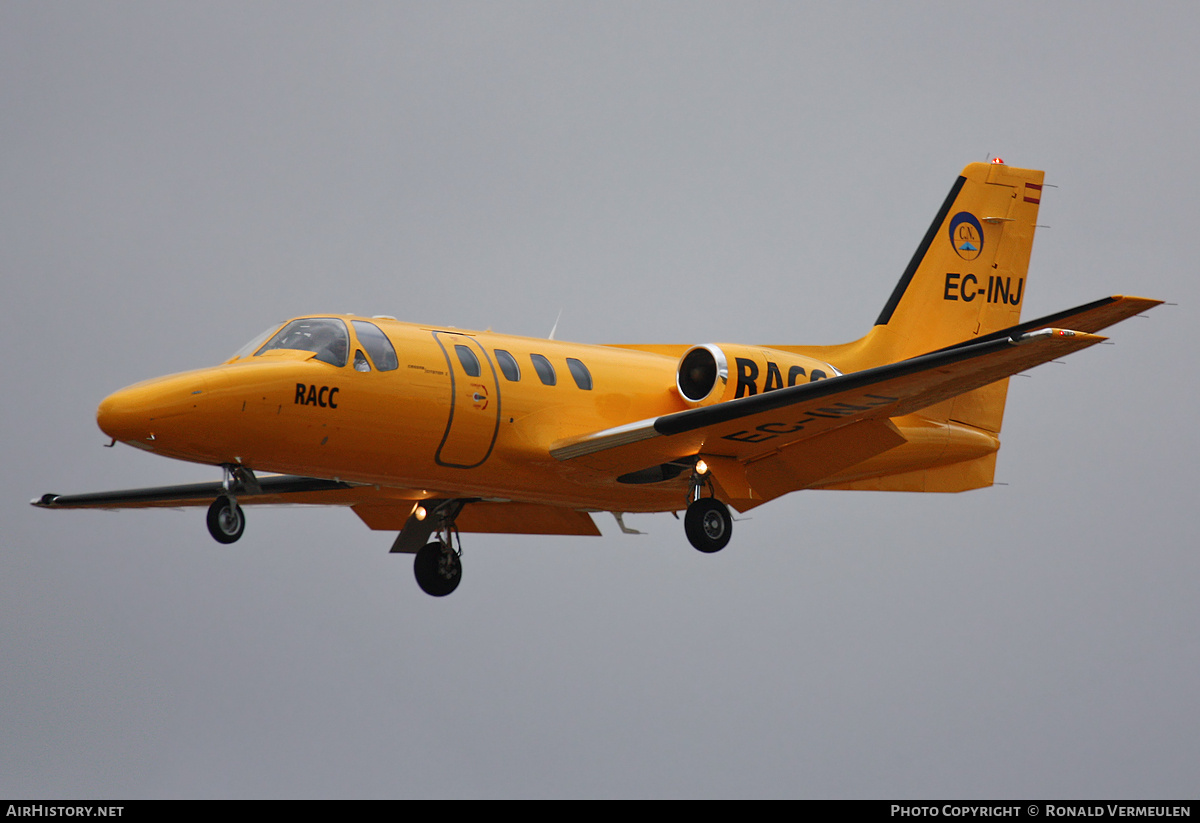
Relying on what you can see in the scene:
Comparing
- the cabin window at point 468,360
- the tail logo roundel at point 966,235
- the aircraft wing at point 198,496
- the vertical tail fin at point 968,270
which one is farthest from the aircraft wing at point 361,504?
the tail logo roundel at point 966,235

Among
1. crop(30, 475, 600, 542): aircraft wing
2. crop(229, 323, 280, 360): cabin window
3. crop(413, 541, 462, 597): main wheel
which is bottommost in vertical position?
crop(413, 541, 462, 597): main wheel

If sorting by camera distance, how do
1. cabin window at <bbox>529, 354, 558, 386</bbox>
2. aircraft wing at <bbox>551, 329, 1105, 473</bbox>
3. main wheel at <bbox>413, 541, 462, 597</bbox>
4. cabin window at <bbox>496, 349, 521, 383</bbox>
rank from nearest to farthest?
aircraft wing at <bbox>551, 329, 1105, 473</bbox> → cabin window at <bbox>496, 349, 521, 383</bbox> → cabin window at <bbox>529, 354, 558, 386</bbox> → main wheel at <bbox>413, 541, 462, 597</bbox>

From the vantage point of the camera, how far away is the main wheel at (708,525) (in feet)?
62.8

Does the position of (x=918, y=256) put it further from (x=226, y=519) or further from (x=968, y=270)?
(x=226, y=519)

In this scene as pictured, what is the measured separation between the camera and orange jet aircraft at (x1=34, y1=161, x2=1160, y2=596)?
55.8 feet

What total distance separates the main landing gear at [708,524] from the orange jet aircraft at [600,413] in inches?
1.1

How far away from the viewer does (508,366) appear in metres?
19.4

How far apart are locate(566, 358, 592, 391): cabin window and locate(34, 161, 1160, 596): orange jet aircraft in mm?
36

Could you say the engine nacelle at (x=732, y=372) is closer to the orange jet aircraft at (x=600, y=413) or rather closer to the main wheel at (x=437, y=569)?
the orange jet aircraft at (x=600, y=413)

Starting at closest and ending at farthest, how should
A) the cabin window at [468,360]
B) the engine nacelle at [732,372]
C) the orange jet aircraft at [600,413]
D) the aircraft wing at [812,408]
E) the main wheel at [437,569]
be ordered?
the aircraft wing at [812,408], the orange jet aircraft at [600,413], the cabin window at [468,360], the engine nacelle at [732,372], the main wheel at [437,569]

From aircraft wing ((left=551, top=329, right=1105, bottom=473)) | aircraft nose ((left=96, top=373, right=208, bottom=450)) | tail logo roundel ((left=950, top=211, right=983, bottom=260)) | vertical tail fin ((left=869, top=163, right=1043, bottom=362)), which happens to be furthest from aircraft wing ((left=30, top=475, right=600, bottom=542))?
tail logo roundel ((left=950, top=211, right=983, bottom=260))

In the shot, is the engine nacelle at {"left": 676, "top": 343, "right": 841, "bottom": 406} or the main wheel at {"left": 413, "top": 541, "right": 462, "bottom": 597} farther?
the main wheel at {"left": 413, "top": 541, "right": 462, "bottom": 597}

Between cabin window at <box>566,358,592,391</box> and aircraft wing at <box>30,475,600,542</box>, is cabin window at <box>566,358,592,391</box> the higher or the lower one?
the higher one

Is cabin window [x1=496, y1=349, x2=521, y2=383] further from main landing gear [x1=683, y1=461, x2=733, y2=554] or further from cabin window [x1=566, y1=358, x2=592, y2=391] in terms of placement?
main landing gear [x1=683, y1=461, x2=733, y2=554]
